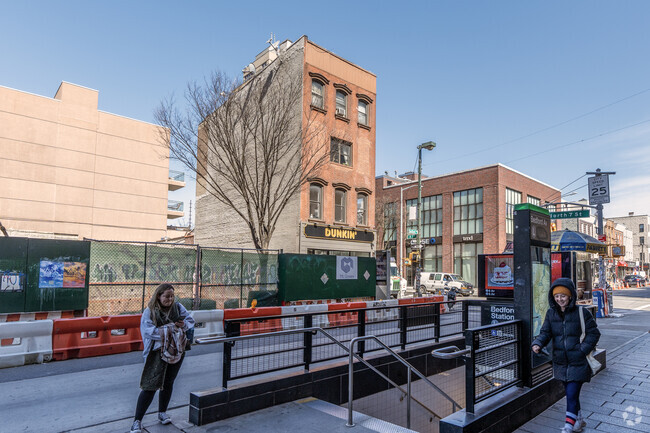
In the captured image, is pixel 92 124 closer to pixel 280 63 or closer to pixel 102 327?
pixel 280 63

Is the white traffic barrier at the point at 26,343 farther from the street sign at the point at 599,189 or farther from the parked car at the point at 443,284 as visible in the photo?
the parked car at the point at 443,284

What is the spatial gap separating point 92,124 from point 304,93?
86.6ft

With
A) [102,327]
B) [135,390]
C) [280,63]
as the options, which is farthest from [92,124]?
[135,390]

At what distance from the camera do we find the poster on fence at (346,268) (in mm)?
16922

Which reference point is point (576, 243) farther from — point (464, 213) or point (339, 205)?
point (464, 213)

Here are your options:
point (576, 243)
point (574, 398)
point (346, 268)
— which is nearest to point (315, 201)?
point (346, 268)

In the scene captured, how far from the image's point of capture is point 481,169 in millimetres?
41594

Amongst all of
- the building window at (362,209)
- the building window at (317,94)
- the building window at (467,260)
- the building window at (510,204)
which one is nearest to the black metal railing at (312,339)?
the building window at (362,209)

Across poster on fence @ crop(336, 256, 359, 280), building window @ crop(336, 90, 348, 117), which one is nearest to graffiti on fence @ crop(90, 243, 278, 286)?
poster on fence @ crop(336, 256, 359, 280)

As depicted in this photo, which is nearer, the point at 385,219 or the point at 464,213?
the point at 464,213

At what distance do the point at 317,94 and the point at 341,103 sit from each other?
7.09 ft

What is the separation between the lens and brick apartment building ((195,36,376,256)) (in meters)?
23.5

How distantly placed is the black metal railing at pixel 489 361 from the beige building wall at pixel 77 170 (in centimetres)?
3095

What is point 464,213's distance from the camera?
43.1 metres
